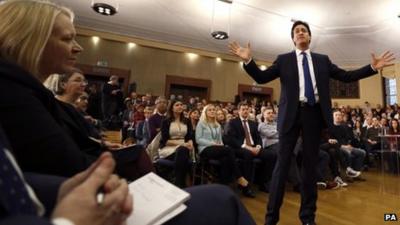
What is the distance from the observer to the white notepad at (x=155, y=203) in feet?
1.73

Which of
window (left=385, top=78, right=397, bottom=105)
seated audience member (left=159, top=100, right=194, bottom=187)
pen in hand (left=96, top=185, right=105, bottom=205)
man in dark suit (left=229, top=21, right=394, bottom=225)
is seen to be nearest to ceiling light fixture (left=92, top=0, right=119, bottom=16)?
seated audience member (left=159, top=100, right=194, bottom=187)

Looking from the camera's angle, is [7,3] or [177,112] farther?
[177,112]

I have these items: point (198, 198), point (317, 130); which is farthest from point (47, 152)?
point (317, 130)

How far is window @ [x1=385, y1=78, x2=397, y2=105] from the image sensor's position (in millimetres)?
9734

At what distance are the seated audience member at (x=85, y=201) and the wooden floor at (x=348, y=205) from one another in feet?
5.18

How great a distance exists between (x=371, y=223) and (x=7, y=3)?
2.41 meters

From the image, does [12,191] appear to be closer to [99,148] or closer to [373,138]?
[99,148]

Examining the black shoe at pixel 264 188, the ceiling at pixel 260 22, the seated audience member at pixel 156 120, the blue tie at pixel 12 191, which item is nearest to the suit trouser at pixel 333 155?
the black shoe at pixel 264 188

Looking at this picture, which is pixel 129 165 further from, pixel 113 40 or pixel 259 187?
pixel 113 40

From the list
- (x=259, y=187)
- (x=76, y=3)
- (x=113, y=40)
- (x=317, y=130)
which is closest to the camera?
(x=317, y=130)

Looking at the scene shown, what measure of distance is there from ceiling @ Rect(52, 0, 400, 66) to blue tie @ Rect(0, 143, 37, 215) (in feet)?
20.9

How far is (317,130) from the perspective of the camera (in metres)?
1.80

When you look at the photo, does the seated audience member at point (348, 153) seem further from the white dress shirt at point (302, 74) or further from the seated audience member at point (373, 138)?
the white dress shirt at point (302, 74)

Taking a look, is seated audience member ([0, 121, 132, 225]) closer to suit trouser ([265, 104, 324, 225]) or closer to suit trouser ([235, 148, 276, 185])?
suit trouser ([265, 104, 324, 225])
